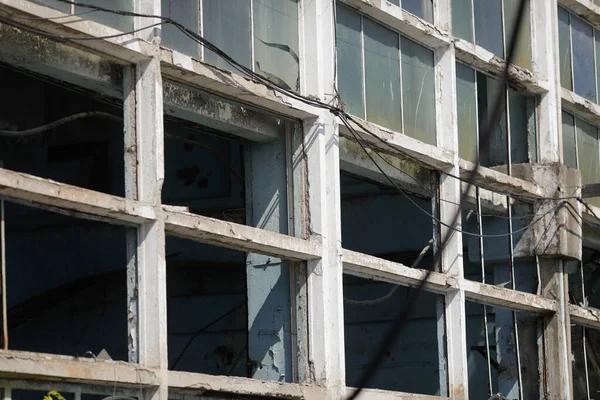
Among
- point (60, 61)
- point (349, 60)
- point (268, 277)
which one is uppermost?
point (349, 60)

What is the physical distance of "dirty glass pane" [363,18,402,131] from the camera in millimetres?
11852

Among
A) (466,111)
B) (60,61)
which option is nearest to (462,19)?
(466,111)

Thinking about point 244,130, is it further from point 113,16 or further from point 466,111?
point 466,111

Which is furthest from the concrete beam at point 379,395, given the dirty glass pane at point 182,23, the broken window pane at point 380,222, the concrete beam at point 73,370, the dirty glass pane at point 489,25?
the broken window pane at point 380,222

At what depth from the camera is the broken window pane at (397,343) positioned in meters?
18.7

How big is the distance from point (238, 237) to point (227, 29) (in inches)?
67.6

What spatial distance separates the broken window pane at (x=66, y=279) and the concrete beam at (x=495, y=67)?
21.4 feet

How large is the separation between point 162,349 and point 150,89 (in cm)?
187

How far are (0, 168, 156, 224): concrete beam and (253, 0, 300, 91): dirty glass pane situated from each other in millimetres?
2155

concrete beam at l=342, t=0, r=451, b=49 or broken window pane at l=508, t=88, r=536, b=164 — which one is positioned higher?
concrete beam at l=342, t=0, r=451, b=49

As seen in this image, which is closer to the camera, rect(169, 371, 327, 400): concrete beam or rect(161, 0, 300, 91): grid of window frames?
rect(169, 371, 327, 400): concrete beam

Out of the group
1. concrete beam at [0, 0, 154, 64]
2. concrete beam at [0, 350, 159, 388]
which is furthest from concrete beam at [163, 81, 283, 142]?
concrete beam at [0, 350, 159, 388]

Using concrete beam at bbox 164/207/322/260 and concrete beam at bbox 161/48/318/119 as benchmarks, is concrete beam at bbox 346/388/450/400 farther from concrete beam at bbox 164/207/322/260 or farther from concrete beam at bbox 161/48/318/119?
concrete beam at bbox 161/48/318/119

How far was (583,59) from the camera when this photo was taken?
16.2 m
